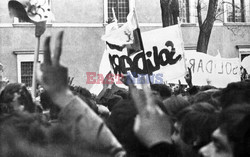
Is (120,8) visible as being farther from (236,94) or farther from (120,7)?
(236,94)

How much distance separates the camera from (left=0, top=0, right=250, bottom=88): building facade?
2061 centimetres

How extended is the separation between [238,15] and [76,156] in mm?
22819

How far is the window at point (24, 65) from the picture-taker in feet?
67.5

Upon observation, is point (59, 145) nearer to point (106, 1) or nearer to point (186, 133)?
point (186, 133)

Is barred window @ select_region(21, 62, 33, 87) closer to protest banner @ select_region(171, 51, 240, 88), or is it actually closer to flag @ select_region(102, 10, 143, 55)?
protest banner @ select_region(171, 51, 240, 88)

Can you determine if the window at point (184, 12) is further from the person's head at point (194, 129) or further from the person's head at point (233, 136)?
the person's head at point (233, 136)

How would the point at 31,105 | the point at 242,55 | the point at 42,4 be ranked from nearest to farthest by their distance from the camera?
the point at 31,105
the point at 42,4
the point at 242,55

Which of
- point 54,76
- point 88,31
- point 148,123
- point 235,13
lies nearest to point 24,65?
point 88,31

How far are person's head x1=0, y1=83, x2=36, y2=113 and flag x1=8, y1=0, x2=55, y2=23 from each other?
1.81 m

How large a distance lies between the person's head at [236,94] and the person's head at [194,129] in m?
0.16

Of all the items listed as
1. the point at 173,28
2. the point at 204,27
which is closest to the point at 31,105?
the point at 173,28

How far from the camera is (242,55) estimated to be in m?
23.3

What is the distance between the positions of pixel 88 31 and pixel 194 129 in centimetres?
1932

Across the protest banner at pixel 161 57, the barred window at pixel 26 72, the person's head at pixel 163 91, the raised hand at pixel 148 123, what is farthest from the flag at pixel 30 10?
the barred window at pixel 26 72
